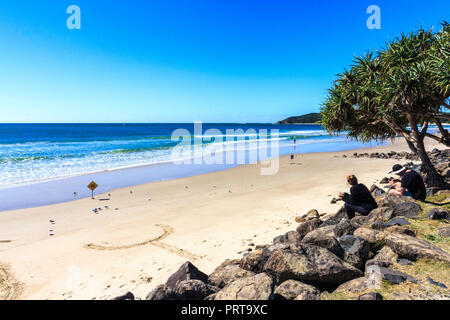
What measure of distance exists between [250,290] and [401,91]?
305 inches

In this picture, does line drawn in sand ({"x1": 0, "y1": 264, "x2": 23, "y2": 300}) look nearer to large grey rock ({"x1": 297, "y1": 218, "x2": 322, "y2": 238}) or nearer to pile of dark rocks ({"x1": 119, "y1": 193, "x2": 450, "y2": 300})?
pile of dark rocks ({"x1": 119, "y1": 193, "x2": 450, "y2": 300})

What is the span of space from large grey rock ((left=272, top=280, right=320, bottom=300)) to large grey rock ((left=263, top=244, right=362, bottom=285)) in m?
0.15

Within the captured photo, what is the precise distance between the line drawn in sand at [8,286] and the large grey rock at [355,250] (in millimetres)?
6321

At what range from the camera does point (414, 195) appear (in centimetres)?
745

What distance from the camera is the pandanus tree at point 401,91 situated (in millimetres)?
7626

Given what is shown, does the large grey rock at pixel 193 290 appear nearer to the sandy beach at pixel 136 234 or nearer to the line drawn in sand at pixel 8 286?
the sandy beach at pixel 136 234

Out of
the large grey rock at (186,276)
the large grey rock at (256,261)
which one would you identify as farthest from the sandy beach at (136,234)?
the large grey rock at (256,261)

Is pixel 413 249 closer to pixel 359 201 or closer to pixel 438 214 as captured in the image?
pixel 438 214

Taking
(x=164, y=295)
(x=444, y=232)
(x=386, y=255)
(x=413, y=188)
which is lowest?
(x=164, y=295)

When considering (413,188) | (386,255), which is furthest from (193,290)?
(413,188)

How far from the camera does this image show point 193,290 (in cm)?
394

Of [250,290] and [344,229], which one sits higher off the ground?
[344,229]
